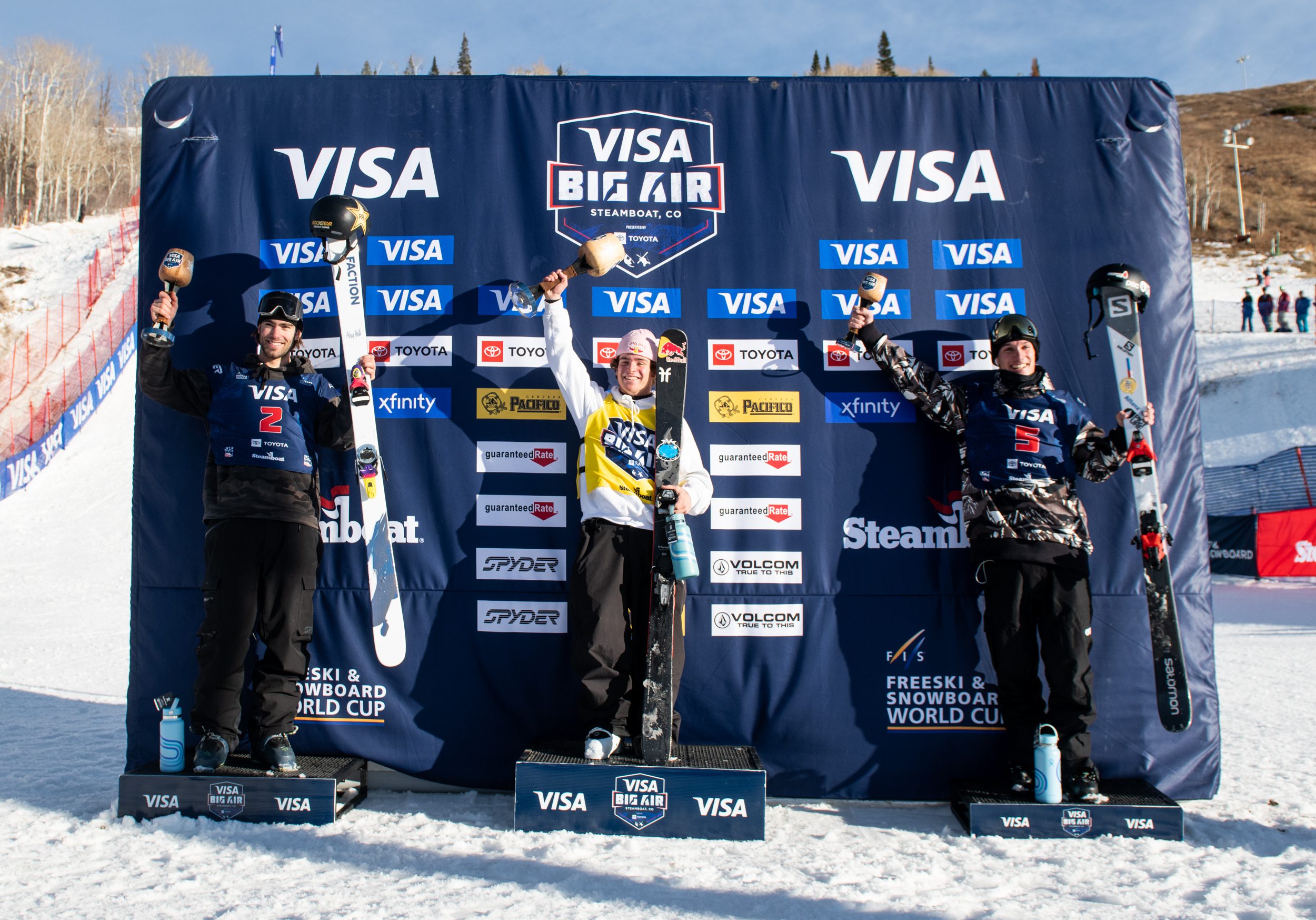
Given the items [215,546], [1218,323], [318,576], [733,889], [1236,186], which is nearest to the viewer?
[733,889]

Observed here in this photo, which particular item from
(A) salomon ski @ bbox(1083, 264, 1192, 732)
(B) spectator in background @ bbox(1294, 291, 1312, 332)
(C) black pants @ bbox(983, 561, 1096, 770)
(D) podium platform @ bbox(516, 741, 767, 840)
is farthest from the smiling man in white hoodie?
(B) spectator in background @ bbox(1294, 291, 1312, 332)

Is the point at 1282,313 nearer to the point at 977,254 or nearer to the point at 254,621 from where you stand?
the point at 977,254

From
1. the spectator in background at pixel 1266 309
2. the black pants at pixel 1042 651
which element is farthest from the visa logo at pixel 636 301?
the spectator in background at pixel 1266 309

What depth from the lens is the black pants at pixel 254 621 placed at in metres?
3.25

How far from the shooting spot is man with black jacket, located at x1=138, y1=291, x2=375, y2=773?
3260 millimetres

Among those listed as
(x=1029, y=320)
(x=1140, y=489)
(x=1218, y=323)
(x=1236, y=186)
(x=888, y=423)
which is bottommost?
(x=1140, y=489)

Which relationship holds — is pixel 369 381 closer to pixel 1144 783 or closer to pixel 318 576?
pixel 318 576

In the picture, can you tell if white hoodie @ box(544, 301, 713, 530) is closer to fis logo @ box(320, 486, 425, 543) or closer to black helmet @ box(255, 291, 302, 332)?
fis logo @ box(320, 486, 425, 543)

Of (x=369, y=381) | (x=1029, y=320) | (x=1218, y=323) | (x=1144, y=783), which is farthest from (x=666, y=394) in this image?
(x=1218, y=323)

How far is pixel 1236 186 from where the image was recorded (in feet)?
168

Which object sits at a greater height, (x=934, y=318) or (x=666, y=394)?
(x=934, y=318)

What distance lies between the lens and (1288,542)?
10.6 metres

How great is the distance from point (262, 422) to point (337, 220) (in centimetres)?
91

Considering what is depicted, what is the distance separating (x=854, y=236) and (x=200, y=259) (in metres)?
2.99
